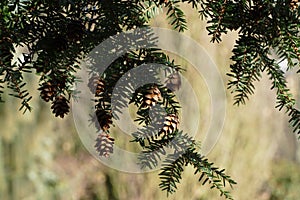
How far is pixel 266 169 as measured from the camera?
389 centimetres

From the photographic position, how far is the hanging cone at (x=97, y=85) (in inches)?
25.4

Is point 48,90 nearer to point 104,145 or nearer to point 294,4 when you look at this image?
point 104,145

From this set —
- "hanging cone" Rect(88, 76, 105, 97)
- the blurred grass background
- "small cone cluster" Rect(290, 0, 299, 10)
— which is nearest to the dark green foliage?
"small cone cluster" Rect(290, 0, 299, 10)

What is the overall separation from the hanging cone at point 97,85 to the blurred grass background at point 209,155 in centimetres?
150

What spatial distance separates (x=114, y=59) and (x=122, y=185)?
2840 mm

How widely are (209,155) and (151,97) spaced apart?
2644mm

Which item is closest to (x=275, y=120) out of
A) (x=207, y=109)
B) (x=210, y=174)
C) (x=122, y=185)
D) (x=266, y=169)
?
(x=266, y=169)

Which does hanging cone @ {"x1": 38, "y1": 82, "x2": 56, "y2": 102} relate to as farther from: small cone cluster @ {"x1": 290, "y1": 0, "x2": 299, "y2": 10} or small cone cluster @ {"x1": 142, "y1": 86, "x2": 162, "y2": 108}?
small cone cluster @ {"x1": 290, "y1": 0, "x2": 299, "y2": 10}

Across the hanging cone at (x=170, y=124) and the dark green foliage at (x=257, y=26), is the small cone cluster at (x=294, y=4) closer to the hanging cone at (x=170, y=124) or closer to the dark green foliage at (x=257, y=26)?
the dark green foliage at (x=257, y=26)

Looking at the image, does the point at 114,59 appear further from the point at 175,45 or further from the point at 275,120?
the point at 275,120

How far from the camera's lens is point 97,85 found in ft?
2.14

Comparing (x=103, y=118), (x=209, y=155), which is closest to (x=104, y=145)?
(x=103, y=118)

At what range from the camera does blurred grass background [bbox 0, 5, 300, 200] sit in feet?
10.4

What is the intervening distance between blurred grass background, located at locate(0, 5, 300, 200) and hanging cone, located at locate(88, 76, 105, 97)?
150 cm
